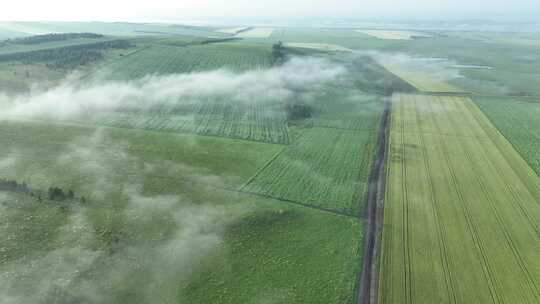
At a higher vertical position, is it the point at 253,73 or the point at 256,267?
the point at 253,73

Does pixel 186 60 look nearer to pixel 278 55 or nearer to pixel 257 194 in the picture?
pixel 278 55

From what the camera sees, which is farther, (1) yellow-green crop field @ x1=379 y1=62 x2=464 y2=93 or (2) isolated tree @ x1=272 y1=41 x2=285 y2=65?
(2) isolated tree @ x1=272 y1=41 x2=285 y2=65

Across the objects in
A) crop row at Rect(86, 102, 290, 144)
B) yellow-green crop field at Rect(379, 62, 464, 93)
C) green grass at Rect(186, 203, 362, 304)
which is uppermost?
yellow-green crop field at Rect(379, 62, 464, 93)

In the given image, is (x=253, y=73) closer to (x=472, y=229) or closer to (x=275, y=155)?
(x=275, y=155)

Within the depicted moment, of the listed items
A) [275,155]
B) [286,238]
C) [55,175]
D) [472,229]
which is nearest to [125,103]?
[55,175]

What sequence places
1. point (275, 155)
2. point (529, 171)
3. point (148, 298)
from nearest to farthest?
point (148, 298) → point (529, 171) → point (275, 155)

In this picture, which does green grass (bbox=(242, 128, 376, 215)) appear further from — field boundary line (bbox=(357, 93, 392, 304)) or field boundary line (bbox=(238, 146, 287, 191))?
field boundary line (bbox=(357, 93, 392, 304))

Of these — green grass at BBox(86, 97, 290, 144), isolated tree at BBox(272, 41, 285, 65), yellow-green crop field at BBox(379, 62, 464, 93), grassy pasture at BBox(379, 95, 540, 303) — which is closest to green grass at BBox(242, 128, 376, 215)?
grassy pasture at BBox(379, 95, 540, 303)
